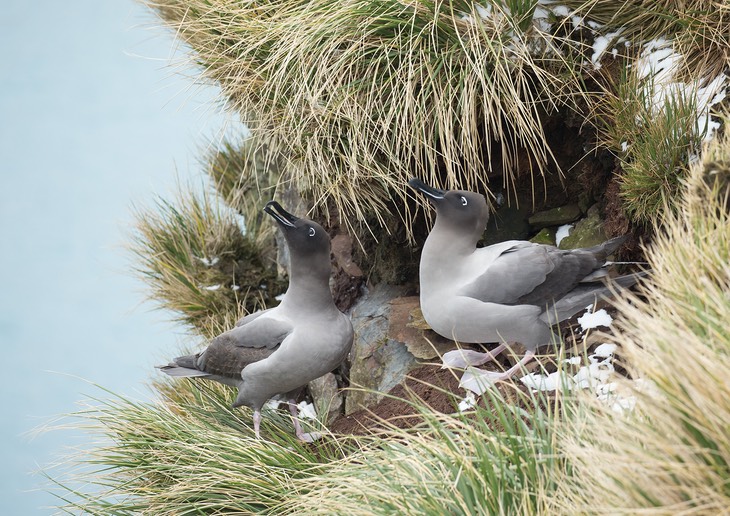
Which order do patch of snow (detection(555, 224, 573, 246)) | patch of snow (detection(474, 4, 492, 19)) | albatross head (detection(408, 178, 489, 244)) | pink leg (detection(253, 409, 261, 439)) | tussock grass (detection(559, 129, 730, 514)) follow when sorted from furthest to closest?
patch of snow (detection(555, 224, 573, 246)), patch of snow (detection(474, 4, 492, 19)), pink leg (detection(253, 409, 261, 439)), albatross head (detection(408, 178, 489, 244)), tussock grass (detection(559, 129, 730, 514))

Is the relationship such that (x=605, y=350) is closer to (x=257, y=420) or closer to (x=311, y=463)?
(x=311, y=463)

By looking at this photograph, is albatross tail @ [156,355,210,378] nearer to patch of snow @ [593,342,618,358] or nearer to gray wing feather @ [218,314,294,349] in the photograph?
gray wing feather @ [218,314,294,349]

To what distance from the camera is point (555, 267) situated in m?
4.26

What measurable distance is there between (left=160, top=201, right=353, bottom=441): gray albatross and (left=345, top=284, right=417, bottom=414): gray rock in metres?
0.61

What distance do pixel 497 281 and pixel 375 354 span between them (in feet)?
5.20

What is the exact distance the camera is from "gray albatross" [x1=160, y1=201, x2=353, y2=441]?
4578mm

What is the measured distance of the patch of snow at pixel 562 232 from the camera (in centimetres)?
558

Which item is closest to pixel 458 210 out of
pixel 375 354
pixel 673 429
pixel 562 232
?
pixel 562 232

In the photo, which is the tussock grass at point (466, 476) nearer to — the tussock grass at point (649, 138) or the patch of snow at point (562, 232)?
the tussock grass at point (649, 138)

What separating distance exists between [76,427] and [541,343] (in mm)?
2715

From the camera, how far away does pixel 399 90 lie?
5250 mm

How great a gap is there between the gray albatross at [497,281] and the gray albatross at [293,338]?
0.60 metres

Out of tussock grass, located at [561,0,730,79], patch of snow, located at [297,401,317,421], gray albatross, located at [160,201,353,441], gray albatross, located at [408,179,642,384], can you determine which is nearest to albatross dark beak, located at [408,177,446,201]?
gray albatross, located at [408,179,642,384]

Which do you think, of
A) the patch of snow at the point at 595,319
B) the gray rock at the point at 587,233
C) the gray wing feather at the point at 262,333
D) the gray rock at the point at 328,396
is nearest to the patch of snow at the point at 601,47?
the gray rock at the point at 587,233
